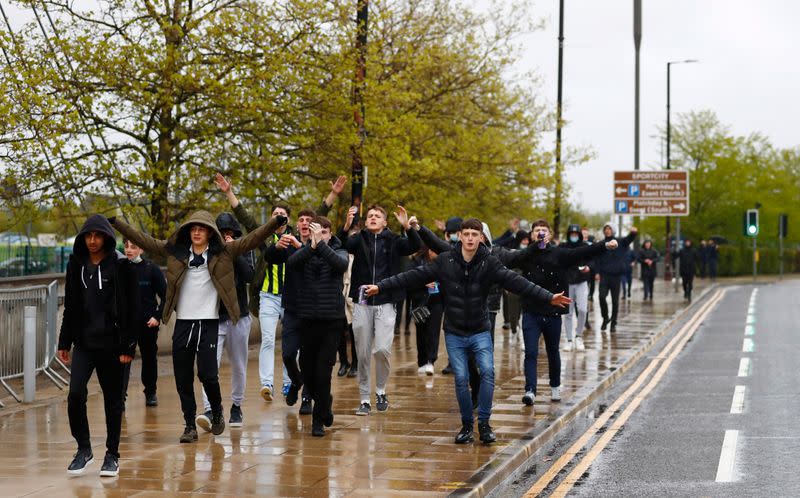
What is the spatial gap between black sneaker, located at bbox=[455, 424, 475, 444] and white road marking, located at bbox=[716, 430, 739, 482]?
1.91 metres

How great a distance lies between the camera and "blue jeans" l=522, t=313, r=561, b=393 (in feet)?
40.2

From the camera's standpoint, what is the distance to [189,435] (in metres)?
9.65

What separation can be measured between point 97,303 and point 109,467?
1.11 metres

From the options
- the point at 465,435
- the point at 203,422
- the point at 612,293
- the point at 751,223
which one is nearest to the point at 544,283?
the point at 465,435

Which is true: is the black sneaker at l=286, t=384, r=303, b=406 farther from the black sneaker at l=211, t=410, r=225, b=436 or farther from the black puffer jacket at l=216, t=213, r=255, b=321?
the black sneaker at l=211, t=410, r=225, b=436

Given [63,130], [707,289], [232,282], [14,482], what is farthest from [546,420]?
[707,289]

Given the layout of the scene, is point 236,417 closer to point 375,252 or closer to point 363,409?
point 363,409

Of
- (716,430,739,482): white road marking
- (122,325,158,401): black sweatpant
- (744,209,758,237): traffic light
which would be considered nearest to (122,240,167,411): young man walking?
(122,325,158,401): black sweatpant

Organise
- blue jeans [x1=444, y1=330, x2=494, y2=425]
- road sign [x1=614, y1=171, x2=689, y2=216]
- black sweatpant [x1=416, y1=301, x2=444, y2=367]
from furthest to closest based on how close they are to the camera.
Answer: road sign [x1=614, y1=171, x2=689, y2=216] < black sweatpant [x1=416, y1=301, x2=444, y2=367] < blue jeans [x1=444, y1=330, x2=494, y2=425]

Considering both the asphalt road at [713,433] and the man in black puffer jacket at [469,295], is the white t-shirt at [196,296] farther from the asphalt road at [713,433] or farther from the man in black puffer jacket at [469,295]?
the asphalt road at [713,433]

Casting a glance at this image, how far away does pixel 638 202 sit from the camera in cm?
4256

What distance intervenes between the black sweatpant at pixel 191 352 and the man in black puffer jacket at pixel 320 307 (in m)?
0.88

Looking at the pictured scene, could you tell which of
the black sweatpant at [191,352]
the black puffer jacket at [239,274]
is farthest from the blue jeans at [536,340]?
the black sweatpant at [191,352]

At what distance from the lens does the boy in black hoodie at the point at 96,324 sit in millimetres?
8414
